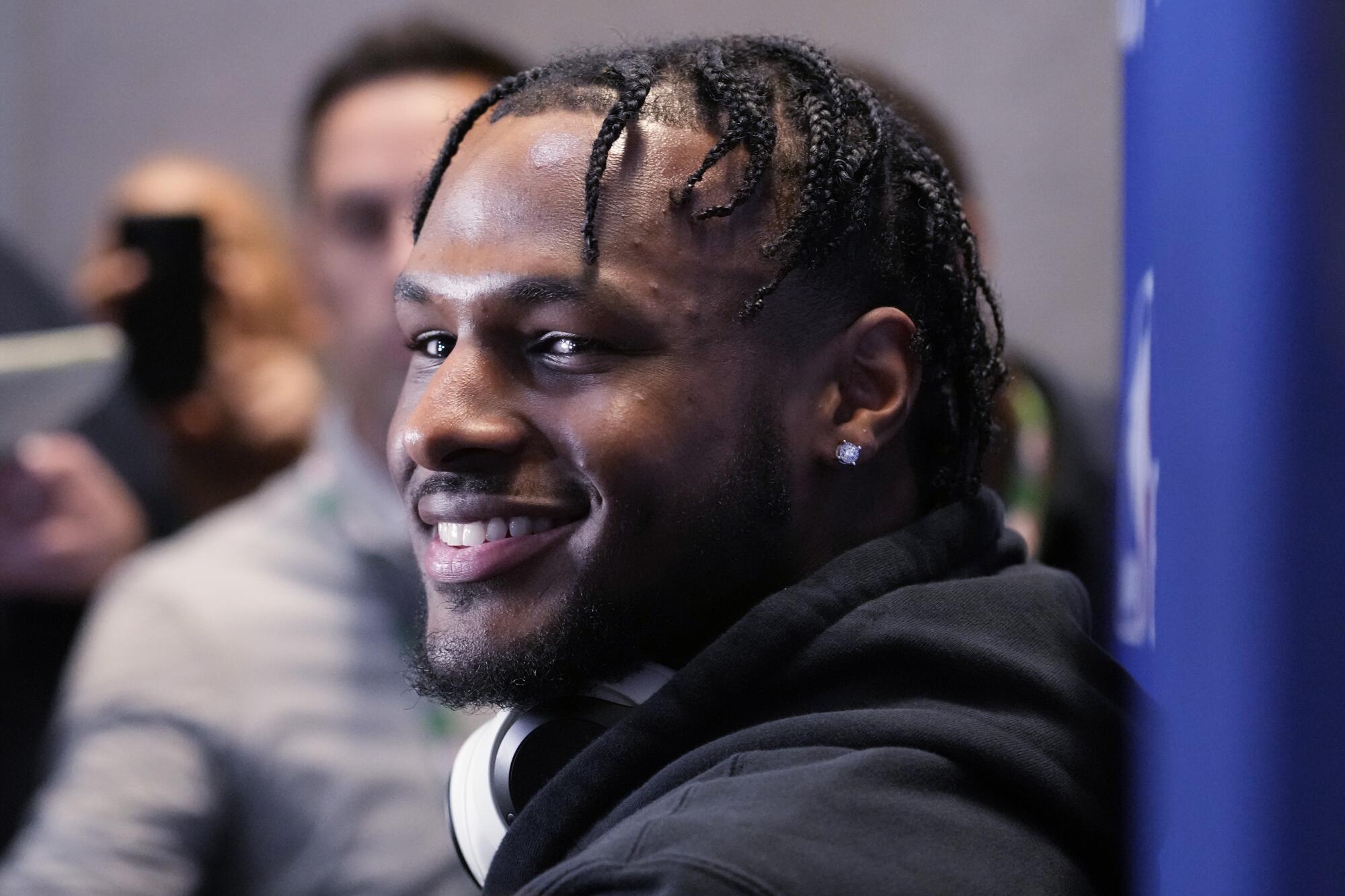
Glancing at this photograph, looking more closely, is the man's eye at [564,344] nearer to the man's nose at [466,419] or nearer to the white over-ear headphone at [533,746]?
the man's nose at [466,419]

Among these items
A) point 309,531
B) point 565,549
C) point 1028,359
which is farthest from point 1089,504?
point 565,549

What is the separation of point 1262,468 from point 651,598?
0.53 m

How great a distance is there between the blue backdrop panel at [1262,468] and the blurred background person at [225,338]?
8.53 feet

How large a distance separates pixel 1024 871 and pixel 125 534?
86.4 inches

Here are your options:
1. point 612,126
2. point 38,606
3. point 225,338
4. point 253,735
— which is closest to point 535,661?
point 612,126

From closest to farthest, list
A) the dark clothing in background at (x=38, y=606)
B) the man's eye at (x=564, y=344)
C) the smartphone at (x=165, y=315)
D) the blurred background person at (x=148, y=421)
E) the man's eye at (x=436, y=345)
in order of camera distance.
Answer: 1. the man's eye at (x=564, y=344)
2. the man's eye at (x=436, y=345)
3. the dark clothing in background at (x=38, y=606)
4. the blurred background person at (x=148, y=421)
5. the smartphone at (x=165, y=315)

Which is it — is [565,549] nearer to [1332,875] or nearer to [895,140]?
[895,140]

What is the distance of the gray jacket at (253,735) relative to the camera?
2201mm

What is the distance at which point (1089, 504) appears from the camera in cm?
263

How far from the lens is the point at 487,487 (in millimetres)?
1163

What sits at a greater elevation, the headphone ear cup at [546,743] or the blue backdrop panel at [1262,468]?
the blue backdrop panel at [1262,468]

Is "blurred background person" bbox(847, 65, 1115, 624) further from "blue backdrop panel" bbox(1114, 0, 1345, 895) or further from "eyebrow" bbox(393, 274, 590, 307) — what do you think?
"blue backdrop panel" bbox(1114, 0, 1345, 895)

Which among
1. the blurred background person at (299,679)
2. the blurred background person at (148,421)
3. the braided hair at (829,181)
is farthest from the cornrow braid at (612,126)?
the blurred background person at (148,421)

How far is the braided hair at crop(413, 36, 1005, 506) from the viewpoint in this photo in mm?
1169
